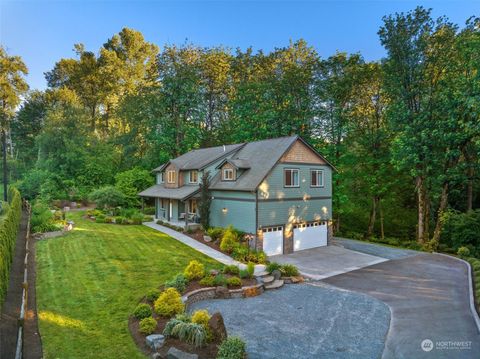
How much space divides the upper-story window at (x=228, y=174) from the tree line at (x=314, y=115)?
1210 cm

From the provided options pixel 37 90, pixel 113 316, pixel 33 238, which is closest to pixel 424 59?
pixel 113 316

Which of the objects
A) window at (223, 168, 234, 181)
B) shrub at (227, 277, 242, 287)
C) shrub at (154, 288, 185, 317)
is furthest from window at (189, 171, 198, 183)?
shrub at (154, 288, 185, 317)

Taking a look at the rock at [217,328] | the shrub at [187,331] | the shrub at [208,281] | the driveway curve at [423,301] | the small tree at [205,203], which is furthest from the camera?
the small tree at [205,203]

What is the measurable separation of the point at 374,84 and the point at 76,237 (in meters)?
30.3

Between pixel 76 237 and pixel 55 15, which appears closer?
pixel 55 15

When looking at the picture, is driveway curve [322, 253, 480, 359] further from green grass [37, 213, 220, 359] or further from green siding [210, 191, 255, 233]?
Answer: green grass [37, 213, 220, 359]

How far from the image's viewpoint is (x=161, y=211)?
30484 millimetres

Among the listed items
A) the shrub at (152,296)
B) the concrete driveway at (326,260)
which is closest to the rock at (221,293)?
the shrub at (152,296)

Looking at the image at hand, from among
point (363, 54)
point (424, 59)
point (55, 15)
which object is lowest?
point (55, 15)

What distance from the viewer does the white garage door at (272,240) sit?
20984 mm

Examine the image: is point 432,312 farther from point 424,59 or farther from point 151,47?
point 151,47

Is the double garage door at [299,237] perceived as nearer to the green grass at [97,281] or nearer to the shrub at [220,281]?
the green grass at [97,281]

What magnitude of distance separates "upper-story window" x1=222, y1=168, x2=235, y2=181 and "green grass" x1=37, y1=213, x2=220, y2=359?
628 centimetres

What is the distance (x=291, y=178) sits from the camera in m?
22.8
